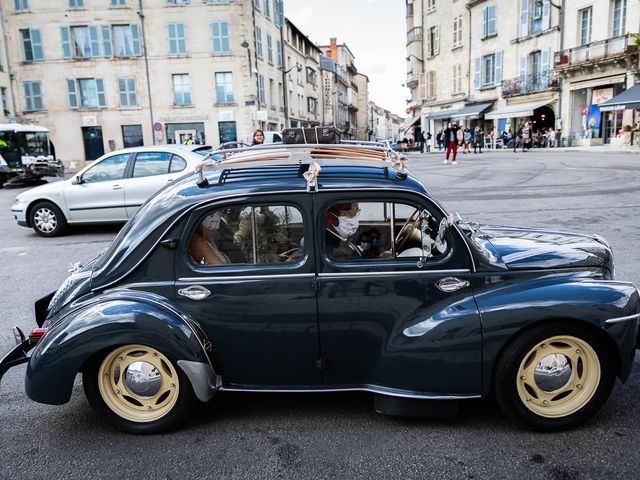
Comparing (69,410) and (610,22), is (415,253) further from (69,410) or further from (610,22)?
(610,22)

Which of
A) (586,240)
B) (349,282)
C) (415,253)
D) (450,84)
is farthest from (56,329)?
(450,84)

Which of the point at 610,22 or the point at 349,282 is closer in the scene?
the point at 349,282

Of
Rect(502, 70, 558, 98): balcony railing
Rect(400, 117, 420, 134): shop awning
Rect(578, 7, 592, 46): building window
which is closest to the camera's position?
Rect(578, 7, 592, 46): building window

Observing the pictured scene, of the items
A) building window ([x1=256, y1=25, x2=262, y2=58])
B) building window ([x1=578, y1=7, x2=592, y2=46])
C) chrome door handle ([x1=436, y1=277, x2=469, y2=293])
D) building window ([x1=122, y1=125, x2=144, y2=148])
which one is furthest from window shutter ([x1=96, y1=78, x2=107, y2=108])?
chrome door handle ([x1=436, y1=277, x2=469, y2=293])

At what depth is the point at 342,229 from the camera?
123 inches

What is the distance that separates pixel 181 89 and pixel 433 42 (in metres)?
25.2

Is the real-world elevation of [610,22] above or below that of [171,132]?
above

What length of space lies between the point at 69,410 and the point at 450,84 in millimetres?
47146

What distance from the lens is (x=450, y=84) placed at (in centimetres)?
4603

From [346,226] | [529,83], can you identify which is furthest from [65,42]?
[346,226]

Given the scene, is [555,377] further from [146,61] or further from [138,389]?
[146,61]

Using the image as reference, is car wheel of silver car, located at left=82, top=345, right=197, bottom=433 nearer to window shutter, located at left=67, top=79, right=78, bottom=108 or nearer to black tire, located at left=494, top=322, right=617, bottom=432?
Result: black tire, located at left=494, top=322, right=617, bottom=432

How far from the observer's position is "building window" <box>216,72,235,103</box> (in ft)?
120

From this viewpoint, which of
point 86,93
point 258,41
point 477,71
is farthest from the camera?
point 477,71
